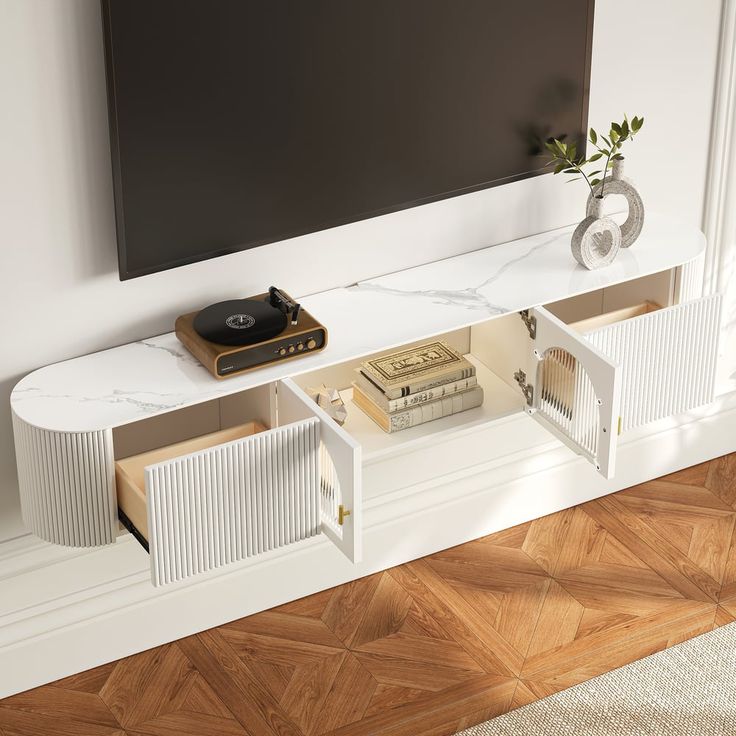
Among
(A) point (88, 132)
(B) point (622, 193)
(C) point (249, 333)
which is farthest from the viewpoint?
(B) point (622, 193)

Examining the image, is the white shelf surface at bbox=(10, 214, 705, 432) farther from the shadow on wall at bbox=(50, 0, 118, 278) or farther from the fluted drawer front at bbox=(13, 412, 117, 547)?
the shadow on wall at bbox=(50, 0, 118, 278)

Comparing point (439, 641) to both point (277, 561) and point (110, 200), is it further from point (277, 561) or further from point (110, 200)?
point (110, 200)

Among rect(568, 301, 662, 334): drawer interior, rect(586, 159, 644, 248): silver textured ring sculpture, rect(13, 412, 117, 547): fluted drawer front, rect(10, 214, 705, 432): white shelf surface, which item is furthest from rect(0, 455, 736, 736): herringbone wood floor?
rect(586, 159, 644, 248): silver textured ring sculpture

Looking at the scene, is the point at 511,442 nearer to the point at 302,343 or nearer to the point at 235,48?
the point at 302,343

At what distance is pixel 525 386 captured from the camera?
242 centimetres

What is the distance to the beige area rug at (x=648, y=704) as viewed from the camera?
2309 mm

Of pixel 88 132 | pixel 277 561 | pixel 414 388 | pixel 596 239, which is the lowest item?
pixel 277 561

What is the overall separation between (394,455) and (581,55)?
0.96 m

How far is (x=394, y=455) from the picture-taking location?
2.63 meters

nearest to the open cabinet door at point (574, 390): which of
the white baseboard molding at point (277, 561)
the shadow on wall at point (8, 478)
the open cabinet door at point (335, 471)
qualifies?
the white baseboard molding at point (277, 561)

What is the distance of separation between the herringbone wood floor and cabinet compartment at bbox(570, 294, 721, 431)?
46 centimetres

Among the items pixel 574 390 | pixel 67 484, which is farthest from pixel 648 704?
pixel 67 484

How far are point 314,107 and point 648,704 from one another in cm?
138

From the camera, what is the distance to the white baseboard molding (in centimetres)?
233
